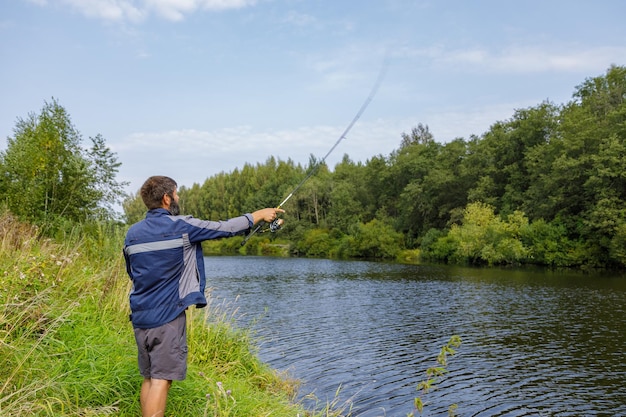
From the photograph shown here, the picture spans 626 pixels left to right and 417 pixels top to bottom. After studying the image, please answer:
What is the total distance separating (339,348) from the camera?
47.2 ft

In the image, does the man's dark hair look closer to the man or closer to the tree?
the man

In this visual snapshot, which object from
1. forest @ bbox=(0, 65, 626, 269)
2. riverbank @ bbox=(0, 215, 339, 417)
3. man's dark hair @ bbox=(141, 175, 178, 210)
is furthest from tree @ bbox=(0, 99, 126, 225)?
man's dark hair @ bbox=(141, 175, 178, 210)

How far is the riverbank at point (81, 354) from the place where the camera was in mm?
3941

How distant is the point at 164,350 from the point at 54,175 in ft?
40.4

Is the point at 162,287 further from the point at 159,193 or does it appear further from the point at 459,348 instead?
the point at 459,348

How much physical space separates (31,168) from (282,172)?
10284 centimetres

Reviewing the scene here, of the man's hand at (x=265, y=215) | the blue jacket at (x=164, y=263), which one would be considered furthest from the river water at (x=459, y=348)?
the blue jacket at (x=164, y=263)

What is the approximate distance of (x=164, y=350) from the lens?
144 inches

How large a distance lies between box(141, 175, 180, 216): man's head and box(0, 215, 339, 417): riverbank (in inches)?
49.8

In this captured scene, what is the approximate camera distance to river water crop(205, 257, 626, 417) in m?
10.1

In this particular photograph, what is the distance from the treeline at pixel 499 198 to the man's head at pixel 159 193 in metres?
14.4

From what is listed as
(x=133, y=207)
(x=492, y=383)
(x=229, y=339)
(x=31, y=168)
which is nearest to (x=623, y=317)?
(x=492, y=383)

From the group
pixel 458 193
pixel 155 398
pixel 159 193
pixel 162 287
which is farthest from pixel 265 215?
pixel 458 193

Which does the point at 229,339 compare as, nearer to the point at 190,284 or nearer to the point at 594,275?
the point at 190,284
